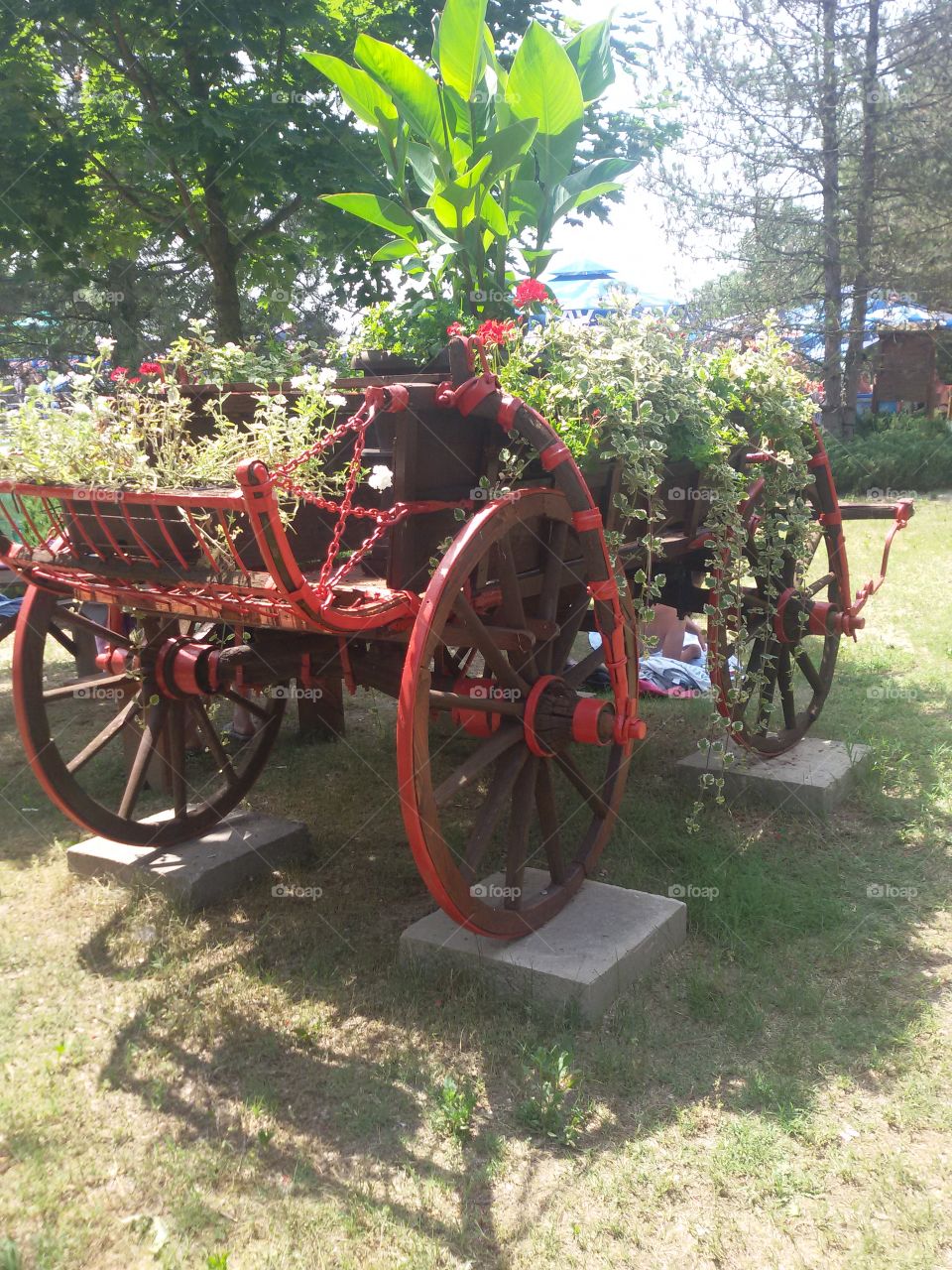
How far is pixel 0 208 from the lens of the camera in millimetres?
6207

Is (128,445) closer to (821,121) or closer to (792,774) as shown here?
(792,774)

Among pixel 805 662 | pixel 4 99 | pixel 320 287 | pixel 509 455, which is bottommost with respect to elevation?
pixel 805 662

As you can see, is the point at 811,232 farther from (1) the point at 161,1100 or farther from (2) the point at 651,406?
(1) the point at 161,1100

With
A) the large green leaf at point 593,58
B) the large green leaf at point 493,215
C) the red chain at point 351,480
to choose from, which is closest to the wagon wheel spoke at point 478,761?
the red chain at point 351,480

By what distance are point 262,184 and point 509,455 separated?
4188 millimetres

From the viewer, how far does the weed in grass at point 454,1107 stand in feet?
8.18

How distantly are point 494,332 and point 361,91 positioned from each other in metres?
2.29

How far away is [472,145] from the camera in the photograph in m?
4.54

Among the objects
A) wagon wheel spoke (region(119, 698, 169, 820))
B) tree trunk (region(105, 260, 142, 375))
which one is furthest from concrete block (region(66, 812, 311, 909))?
tree trunk (region(105, 260, 142, 375))

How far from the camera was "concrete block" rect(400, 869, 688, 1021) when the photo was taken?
289 cm

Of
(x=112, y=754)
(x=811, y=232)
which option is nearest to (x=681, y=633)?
(x=112, y=754)

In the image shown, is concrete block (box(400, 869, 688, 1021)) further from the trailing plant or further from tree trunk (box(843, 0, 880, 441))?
tree trunk (box(843, 0, 880, 441))

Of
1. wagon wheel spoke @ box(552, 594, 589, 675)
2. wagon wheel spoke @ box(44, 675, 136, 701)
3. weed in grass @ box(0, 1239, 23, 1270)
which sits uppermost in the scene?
wagon wheel spoke @ box(552, 594, 589, 675)

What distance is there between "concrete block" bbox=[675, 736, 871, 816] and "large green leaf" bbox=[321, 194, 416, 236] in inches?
107
